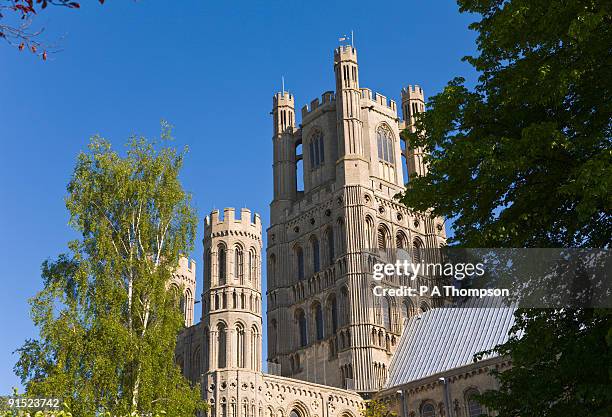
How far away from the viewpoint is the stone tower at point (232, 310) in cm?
4350

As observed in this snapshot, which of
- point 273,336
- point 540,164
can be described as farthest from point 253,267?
point 540,164

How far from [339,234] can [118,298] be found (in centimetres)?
2902

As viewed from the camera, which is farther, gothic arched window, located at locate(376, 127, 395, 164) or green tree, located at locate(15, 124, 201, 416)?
gothic arched window, located at locate(376, 127, 395, 164)

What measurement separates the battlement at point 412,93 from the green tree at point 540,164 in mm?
48360

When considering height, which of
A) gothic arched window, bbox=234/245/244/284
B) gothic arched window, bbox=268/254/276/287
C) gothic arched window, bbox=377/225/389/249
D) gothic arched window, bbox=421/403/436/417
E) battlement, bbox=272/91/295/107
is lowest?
gothic arched window, bbox=421/403/436/417

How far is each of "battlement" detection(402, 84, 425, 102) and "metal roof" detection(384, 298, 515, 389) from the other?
1859 cm

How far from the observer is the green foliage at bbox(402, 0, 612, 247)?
16.2 meters

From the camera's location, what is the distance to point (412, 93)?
67.1 metres

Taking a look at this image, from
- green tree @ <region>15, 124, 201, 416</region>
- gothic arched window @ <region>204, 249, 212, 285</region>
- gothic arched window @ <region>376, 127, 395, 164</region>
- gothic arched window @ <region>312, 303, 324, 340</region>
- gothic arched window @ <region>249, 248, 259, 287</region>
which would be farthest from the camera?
gothic arched window @ <region>376, 127, 395, 164</region>

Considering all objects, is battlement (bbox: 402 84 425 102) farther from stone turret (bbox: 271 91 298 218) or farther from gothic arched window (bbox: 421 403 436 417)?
gothic arched window (bbox: 421 403 436 417)

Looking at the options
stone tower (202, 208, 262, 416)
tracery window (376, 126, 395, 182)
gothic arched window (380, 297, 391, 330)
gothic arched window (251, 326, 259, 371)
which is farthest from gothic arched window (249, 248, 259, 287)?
tracery window (376, 126, 395, 182)

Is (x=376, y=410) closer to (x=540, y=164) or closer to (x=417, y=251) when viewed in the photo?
(x=417, y=251)

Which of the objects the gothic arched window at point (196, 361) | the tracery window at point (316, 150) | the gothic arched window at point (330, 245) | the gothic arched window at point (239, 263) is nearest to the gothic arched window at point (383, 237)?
the gothic arched window at point (330, 245)

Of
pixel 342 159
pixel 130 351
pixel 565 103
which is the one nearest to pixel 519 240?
A: pixel 565 103
